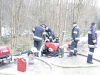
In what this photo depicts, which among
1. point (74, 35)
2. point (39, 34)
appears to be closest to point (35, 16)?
point (39, 34)

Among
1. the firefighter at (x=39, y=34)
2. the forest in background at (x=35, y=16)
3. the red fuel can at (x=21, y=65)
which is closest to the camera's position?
the red fuel can at (x=21, y=65)

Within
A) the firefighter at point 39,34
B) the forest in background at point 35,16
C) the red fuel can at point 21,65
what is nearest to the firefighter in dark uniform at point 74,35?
the firefighter at point 39,34

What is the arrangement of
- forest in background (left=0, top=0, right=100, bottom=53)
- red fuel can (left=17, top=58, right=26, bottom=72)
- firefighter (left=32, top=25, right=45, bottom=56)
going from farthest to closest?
1. forest in background (left=0, top=0, right=100, bottom=53)
2. firefighter (left=32, top=25, right=45, bottom=56)
3. red fuel can (left=17, top=58, right=26, bottom=72)

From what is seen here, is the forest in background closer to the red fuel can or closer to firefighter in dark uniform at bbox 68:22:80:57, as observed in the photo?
firefighter in dark uniform at bbox 68:22:80:57

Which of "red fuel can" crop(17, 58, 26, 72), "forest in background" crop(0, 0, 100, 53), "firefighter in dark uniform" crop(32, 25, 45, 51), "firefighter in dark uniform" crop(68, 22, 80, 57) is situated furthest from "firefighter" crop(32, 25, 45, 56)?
"forest in background" crop(0, 0, 100, 53)

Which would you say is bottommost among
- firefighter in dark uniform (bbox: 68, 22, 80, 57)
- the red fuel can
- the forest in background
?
the red fuel can

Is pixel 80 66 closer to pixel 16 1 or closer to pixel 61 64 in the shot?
pixel 61 64

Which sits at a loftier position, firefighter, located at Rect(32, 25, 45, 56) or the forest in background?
the forest in background

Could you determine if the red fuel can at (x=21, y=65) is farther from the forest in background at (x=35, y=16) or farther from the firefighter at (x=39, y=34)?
the forest in background at (x=35, y=16)

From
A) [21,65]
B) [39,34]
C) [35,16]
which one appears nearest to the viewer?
[21,65]

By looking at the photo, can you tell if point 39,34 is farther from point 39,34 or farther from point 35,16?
point 35,16

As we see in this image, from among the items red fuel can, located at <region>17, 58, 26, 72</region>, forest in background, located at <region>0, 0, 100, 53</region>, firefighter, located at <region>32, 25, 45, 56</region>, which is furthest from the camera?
forest in background, located at <region>0, 0, 100, 53</region>

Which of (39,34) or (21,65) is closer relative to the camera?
(21,65)

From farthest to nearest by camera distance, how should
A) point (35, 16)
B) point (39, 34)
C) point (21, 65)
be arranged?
point (35, 16)
point (39, 34)
point (21, 65)
